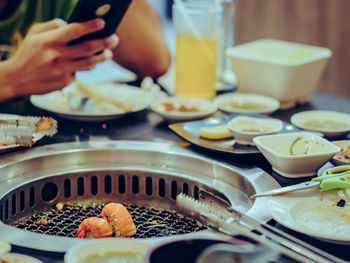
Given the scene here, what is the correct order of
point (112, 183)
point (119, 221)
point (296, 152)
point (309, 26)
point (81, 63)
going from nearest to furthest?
1. point (119, 221)
2. point (296, 152)
3. point (112, 183)
4. point (81, 63)
5. point (309, 26)

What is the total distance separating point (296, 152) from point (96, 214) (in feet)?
2.04

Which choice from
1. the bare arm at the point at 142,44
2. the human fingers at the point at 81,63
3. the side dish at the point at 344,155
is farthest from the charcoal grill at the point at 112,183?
the bare arm at the point at 142,44

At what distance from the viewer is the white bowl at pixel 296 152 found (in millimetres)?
1438

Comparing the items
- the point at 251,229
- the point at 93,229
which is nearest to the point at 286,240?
the point at 251,229

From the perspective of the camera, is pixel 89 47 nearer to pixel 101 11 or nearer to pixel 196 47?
pixel 101 11

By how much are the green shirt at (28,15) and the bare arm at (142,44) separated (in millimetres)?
338

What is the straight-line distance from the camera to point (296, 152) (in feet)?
5.06

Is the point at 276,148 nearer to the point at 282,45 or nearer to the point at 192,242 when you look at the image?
the point at 192,242

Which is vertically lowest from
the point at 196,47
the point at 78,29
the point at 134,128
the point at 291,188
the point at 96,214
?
the point at 96,214

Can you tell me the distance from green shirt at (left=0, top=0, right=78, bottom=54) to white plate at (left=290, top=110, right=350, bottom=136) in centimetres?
153

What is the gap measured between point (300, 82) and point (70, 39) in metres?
0.97

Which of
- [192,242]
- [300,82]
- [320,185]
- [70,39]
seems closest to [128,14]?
[70,39]

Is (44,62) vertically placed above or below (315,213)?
above

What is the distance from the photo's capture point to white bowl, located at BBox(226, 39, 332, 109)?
217 cm
